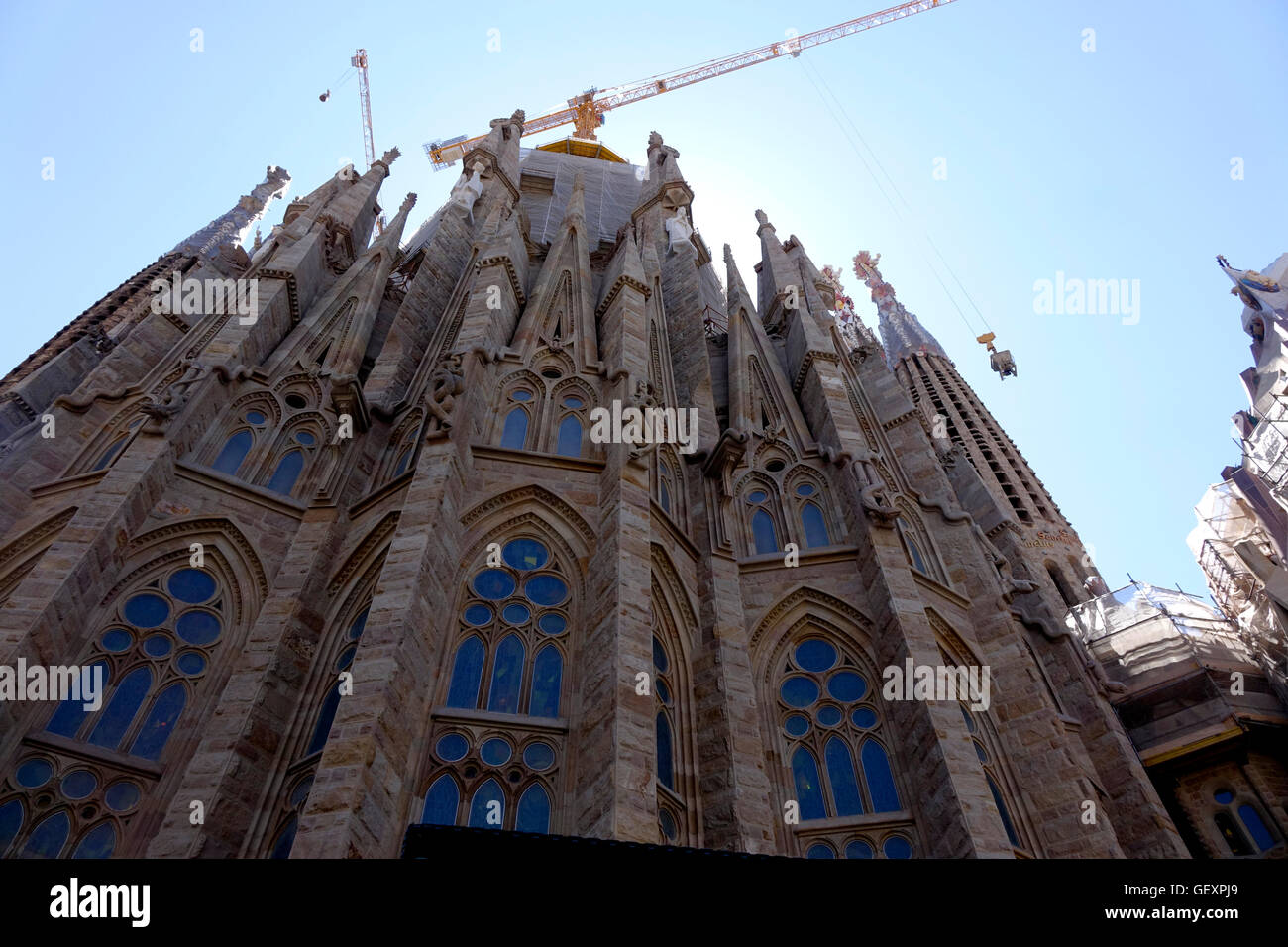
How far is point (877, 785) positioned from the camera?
11.3 m

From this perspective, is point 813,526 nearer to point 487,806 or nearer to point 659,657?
point 659,657

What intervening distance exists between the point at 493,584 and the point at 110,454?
627 cm

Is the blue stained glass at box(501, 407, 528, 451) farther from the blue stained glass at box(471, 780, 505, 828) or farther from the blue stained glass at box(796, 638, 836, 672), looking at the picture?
the blue stained glass at box(471, 780, 505, 828)

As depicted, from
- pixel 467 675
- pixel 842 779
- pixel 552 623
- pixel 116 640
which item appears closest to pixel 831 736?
pixel 842 779

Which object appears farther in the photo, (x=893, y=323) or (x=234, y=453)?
(x=893, y=323)

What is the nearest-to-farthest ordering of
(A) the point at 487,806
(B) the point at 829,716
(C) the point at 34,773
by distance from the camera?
(A) the point at 487,806 → (C) the point at 34,773 → (B) the point at 829,716

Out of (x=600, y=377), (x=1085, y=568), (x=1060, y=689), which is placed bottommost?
(x=1060, y=689)

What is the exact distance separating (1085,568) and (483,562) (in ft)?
107

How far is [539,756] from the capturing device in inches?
373

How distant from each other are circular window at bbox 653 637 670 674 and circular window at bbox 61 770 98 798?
6.02 m

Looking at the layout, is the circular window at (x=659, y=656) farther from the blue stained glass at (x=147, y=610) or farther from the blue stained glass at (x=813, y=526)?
the blue stained glass at (x=147, y=610)
